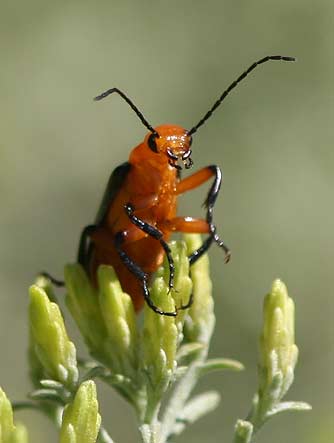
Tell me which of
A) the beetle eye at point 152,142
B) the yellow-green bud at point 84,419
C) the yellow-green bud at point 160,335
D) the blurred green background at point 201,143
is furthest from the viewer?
the blurred green background at point 201,143

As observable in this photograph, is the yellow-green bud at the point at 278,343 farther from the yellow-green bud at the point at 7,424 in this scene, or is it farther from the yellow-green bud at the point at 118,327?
the yellow-green bud at the point at 7,424

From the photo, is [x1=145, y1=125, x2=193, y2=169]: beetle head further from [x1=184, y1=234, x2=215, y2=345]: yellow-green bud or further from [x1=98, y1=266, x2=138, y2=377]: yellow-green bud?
[x1=98, y1=266, x2=138, y2=377]: yellow-green bud

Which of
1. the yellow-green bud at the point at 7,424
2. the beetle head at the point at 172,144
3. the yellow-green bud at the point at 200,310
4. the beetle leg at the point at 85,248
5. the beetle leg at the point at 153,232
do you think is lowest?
the yellow-green bud at the point at 7,424

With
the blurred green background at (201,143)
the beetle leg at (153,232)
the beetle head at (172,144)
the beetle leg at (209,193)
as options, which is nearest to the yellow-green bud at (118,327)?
the beetle leg at (153,232)

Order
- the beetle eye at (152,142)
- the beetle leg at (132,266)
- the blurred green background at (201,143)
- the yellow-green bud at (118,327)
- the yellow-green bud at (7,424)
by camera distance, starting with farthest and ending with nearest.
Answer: the blurred green background at (201,143) → the beetle eye at (152,142) → the yellow-green bud at (118,327) → the beetle leg at (132,266) → the yellow-green bud at (7,424)

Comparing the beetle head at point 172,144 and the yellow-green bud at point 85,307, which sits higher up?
the beetle head at point 172,144

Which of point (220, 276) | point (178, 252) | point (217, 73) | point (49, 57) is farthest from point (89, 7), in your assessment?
point (178, 252)

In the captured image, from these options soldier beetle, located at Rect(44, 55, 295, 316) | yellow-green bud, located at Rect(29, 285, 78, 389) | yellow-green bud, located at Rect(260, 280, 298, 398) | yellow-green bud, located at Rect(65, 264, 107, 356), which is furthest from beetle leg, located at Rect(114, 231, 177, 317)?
yellow-green bud, located at Rect(260, 280, 298, 398)

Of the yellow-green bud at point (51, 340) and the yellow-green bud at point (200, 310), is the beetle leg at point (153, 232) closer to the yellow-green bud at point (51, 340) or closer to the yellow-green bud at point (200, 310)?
the yellow-green bud at point (200, 310)

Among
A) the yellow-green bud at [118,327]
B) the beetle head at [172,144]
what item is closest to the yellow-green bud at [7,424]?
the yellow-green bud at [118,327]

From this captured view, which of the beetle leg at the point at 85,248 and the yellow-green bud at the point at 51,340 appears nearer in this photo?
the yellow-green bud at the point at 51,340
